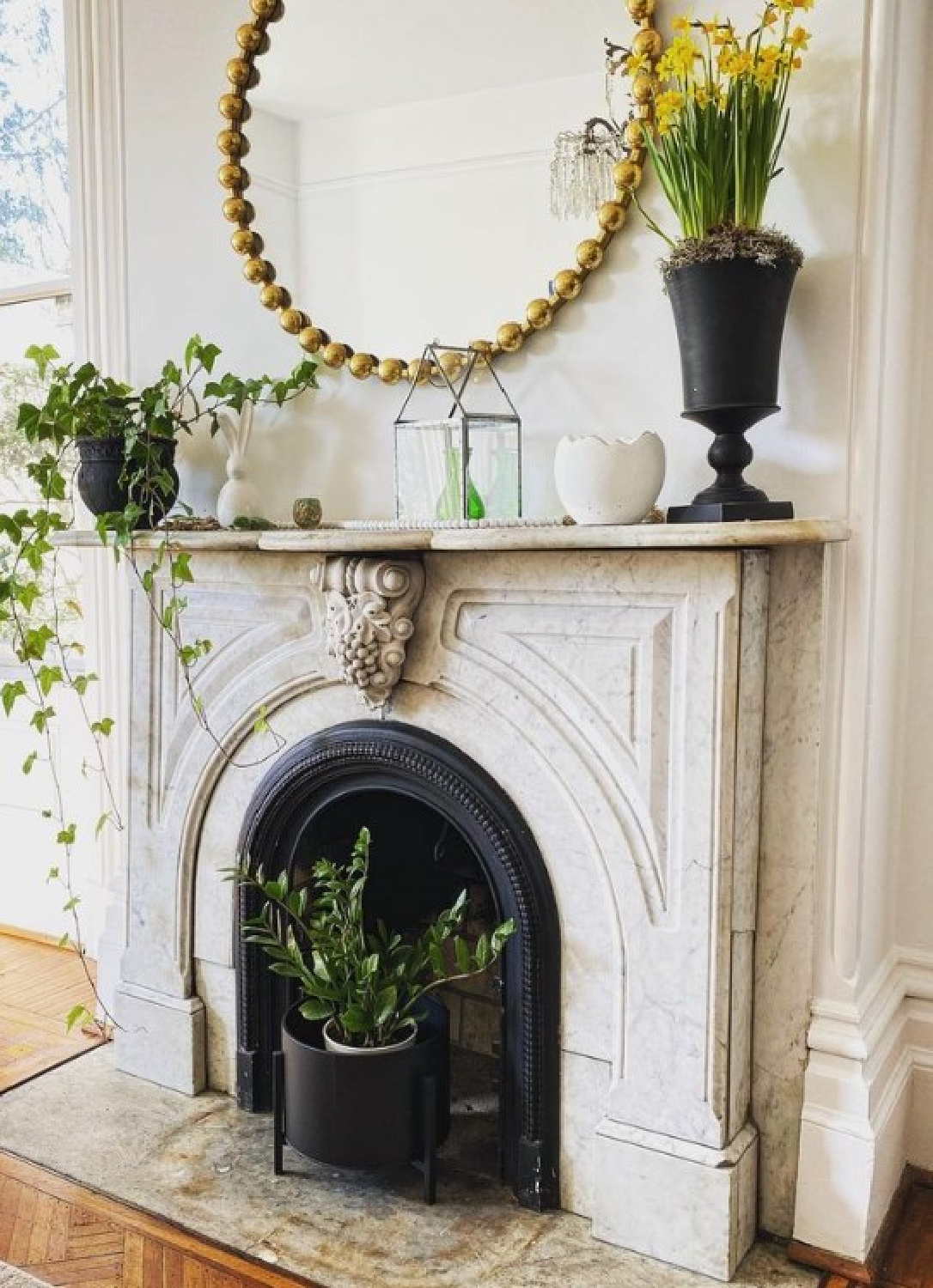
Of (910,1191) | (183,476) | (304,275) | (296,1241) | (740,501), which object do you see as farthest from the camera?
(183,476)

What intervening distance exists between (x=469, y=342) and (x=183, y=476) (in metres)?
0.79

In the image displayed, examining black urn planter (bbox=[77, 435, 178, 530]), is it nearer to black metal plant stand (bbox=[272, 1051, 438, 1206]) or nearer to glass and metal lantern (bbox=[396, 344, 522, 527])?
glass and metal lantern (bbox=[396, 344, 522, 527])

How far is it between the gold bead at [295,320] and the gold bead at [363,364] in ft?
0.46

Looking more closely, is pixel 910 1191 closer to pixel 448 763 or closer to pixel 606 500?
pixel 448 763

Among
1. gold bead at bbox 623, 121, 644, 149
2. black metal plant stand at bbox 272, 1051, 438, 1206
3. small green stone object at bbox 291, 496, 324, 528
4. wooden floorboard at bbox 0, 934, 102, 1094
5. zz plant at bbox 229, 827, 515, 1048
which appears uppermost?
gold bead at bbox 623, 121, 644, 149

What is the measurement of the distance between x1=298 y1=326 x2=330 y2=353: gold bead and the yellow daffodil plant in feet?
2.59

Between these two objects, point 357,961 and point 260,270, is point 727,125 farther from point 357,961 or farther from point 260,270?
point 357,961

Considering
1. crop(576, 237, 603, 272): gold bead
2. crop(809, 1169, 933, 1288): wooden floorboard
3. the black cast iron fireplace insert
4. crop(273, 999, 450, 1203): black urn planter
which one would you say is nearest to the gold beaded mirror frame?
crop(576, 237, 603, 272): gold bead

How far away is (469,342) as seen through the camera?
6.85 feet

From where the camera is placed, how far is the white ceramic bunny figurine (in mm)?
2311

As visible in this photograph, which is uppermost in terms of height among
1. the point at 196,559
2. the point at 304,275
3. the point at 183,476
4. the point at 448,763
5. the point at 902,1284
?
the point at 304,275

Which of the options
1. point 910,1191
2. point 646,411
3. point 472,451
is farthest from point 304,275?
point 910,1191

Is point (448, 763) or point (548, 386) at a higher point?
point (548, 386)

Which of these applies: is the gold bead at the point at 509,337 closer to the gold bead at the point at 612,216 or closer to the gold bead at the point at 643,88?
the gold bead at the point at 612,216
